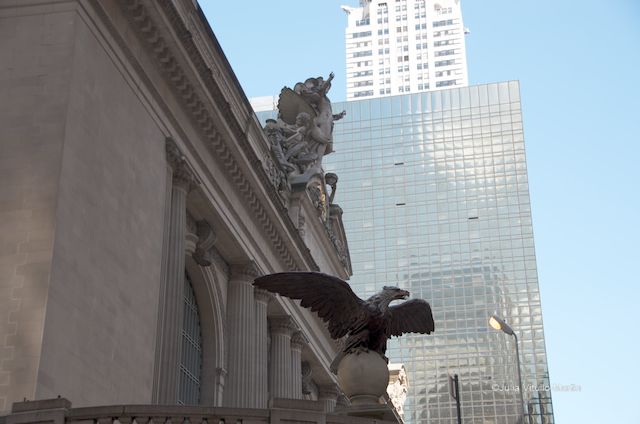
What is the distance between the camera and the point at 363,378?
635 inches

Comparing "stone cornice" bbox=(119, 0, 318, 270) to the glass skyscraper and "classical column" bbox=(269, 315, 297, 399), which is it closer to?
"classical column" bbox=(269, 315, 297, 399)

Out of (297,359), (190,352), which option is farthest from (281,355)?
(190,352)

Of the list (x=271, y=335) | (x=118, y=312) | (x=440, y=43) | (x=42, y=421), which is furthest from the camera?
(x=440, y=43)

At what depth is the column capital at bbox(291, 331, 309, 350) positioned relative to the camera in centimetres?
3906

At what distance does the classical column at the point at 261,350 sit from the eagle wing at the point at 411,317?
13.4 m

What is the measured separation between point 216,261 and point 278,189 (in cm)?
660

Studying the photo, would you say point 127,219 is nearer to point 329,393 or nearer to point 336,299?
point 336,299

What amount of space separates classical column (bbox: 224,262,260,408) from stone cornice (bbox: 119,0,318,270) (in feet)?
7.19

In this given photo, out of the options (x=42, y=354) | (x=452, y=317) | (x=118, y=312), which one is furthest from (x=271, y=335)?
(x=452, y=317)

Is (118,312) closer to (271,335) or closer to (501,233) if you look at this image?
(271,335)

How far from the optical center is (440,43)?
491 ft

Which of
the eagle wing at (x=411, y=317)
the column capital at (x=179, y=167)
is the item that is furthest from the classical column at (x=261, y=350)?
the eagle wing at (x=411, y=317)

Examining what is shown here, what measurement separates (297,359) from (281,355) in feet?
6.43

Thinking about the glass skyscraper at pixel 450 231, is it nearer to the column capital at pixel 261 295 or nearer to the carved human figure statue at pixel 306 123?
the carved human figure statue at pixel 306 123
